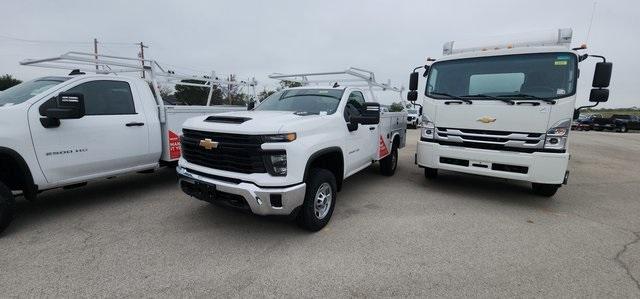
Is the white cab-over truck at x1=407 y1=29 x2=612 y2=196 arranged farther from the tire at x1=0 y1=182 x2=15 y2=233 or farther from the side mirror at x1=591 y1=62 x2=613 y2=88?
the tire at x1=0 y1=182 x2=15 y2=233

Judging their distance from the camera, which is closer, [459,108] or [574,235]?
[574,235]

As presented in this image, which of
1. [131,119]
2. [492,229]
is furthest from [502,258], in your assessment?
[131,119]

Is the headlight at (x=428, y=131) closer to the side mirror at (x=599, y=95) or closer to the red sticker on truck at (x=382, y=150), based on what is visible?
the red sticker on truck at (x=382, y=150)

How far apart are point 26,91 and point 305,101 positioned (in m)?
3.67

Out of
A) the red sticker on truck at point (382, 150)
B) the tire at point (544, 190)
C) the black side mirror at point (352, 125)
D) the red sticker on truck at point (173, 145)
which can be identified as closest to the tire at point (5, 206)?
the red sticker on truck at point (173, 145)

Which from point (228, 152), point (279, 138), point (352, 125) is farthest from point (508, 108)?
point (228, 152)

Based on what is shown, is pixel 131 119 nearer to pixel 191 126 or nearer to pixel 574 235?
pixel 191 126

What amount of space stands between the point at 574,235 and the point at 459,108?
2.39m

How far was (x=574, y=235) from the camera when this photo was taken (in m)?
4.12

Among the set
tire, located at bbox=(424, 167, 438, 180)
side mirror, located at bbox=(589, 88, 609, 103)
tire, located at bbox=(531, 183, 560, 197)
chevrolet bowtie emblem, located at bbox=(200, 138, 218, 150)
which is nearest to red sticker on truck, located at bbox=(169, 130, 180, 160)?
chevrolet bowtie emblem, located at bbox=(200, 138, 218, 150)

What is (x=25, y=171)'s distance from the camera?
3756mm

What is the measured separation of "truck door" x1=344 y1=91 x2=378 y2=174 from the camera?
478cm

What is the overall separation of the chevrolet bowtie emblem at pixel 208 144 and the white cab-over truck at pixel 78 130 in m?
1.61

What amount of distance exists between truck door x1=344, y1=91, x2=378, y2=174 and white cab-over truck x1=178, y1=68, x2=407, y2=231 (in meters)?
0.03
